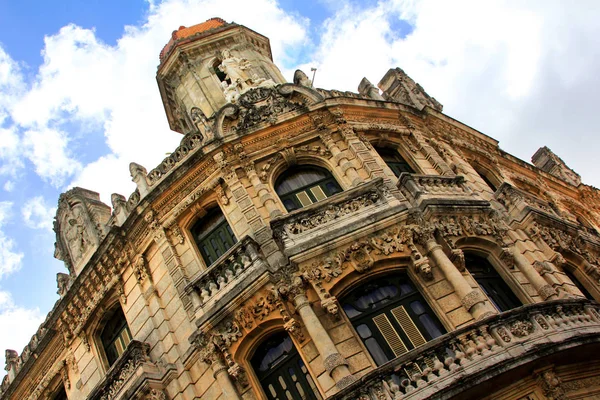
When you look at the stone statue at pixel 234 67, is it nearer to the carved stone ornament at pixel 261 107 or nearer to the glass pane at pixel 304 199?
the carved stone ornament at pixel 261 107

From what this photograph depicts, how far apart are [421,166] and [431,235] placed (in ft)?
12.9

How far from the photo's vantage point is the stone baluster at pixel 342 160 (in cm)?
1553

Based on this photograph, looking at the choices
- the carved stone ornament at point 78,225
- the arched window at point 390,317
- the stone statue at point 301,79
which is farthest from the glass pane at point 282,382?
the stone statue at point 301,79

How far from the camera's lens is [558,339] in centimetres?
1123

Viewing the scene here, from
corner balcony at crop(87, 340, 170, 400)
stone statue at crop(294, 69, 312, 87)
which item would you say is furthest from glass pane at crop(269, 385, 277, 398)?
stone statue at crop(294, 69, 312, 87)

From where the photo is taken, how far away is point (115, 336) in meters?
17.8

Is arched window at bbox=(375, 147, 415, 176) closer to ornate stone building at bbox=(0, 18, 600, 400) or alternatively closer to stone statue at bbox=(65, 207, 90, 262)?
ornate stone building at bbox=(0, 18, 600, 400)

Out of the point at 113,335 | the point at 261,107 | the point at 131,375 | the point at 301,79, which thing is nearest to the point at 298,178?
the point at 261,107

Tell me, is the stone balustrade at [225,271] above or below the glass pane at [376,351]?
above

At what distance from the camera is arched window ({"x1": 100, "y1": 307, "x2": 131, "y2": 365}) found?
57.3 feet

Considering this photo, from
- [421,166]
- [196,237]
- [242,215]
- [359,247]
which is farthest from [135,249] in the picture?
[421,166]

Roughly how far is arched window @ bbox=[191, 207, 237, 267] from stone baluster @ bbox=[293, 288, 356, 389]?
346 cm

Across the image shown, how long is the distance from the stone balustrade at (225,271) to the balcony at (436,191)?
3896mm

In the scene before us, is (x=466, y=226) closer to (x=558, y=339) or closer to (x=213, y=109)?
(x=558, y=339)
